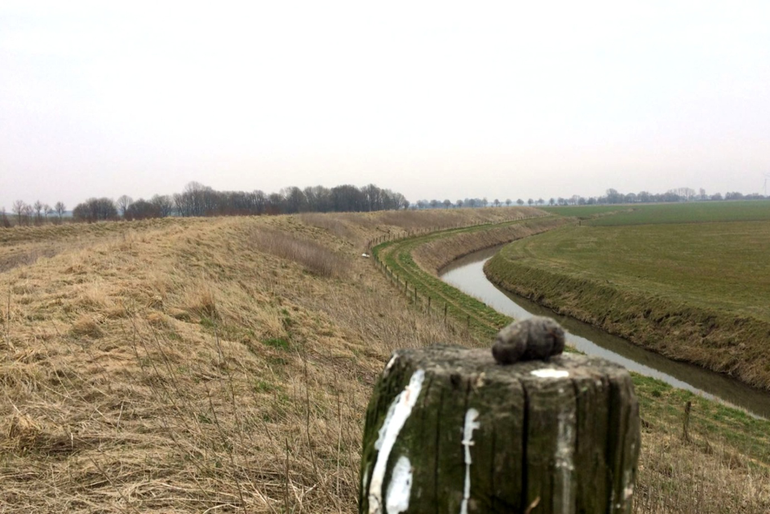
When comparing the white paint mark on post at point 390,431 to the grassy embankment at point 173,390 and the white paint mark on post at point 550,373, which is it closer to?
the white paint mark on post at point 550,373

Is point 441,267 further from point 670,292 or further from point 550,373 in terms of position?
point 550,373

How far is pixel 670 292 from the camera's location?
1877cm

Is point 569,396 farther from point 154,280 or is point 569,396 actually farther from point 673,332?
point 673,332

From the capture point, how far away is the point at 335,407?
4.85 m

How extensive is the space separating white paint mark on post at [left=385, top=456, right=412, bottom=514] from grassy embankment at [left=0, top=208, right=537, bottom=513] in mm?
1554

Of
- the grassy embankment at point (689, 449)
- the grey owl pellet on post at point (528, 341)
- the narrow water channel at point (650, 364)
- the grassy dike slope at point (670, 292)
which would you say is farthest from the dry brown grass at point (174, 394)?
the grassy dike slope at point (670, 292)

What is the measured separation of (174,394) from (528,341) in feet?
14.0

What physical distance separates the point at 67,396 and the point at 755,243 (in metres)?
44.5

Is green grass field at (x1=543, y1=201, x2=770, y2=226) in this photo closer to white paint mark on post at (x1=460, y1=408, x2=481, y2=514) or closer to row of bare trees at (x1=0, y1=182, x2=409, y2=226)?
row of bare trees at (x1=0, y1=182, x2=409, y2=226)

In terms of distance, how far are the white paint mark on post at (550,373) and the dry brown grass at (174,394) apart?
1.88 m

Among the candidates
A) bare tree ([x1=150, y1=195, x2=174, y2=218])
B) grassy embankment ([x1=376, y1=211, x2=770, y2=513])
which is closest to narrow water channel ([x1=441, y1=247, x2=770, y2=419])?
grassy embankment ([x1=376, y1=211, x2=770, y2=513])

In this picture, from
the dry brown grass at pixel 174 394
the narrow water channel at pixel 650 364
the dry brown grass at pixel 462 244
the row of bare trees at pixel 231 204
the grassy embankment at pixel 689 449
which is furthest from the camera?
the row of bare trees at pixel 231 204

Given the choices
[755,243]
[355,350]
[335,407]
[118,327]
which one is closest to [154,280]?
[118,327]

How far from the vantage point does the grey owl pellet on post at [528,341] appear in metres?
1.32
